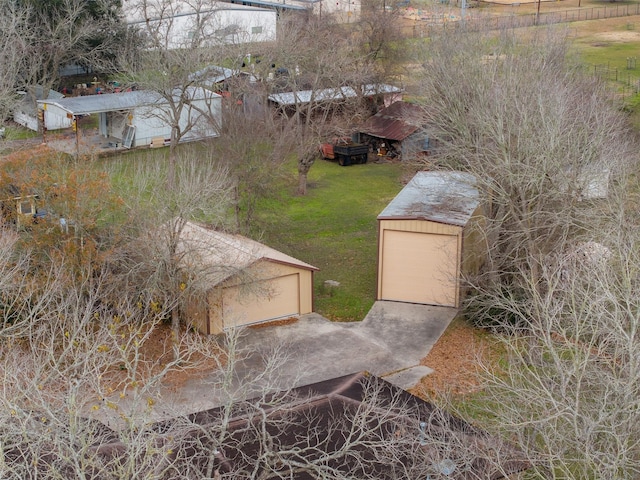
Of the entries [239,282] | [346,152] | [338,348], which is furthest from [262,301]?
[346,152]

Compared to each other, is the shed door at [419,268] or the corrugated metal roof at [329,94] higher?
the corrugated metal roof at [329,94]

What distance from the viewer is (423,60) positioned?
31750mm

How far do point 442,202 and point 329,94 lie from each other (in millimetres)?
13137

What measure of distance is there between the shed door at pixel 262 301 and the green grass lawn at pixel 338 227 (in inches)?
45.0

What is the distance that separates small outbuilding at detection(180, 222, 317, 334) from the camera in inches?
774

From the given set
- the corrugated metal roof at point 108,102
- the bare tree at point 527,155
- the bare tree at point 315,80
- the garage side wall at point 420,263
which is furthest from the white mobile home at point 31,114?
the garage side wall at point 420,263

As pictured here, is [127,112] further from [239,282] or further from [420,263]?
[420,263]

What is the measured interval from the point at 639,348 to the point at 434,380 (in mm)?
8513

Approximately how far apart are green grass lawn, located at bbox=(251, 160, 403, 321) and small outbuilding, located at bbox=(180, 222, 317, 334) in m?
1.30

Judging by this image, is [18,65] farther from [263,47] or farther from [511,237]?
[511,237]

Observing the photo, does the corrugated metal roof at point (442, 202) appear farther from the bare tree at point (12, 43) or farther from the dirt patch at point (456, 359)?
the bare tree at point (12, 43)

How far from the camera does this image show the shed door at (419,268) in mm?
22453

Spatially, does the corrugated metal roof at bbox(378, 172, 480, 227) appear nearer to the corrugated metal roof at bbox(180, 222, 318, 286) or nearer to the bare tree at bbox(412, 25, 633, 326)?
the bare tree at bbox(412, 25, 633, 326)

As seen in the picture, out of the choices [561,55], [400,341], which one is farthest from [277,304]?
[561,55]
